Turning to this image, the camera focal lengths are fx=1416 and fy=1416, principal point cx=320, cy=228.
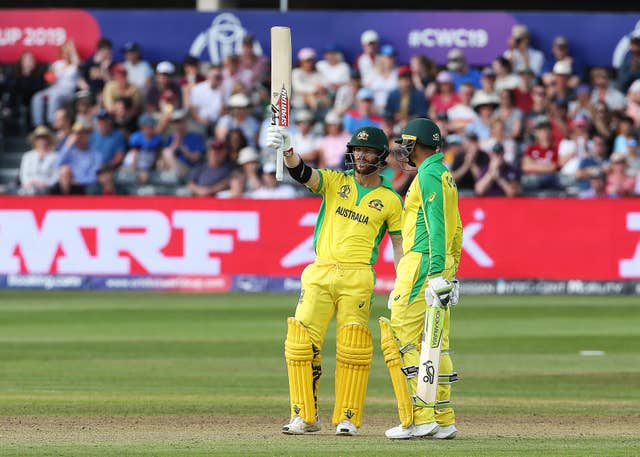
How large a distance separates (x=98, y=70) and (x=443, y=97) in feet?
18.7

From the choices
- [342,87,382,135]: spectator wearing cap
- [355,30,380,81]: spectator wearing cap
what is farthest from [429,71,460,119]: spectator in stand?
[355,30,380,81]: spectator wearing cap

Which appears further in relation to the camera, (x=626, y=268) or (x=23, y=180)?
(x=23, y=180)

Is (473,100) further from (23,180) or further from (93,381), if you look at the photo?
(93,381)

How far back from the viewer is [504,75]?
22.3 metres

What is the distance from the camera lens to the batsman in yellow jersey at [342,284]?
884 cm

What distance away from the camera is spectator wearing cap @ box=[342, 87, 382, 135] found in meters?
21.4

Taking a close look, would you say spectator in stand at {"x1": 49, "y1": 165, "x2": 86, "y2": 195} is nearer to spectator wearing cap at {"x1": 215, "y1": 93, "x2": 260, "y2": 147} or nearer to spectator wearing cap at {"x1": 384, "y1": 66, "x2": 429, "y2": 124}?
spectator wearing cap at {"x1": 215, "y1": 93, "x2": 260, "y2": 147}

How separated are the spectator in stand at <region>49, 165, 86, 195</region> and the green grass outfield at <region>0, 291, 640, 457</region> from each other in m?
1.99

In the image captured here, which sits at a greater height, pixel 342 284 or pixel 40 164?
pixel 342 284

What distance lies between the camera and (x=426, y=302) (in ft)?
28.1

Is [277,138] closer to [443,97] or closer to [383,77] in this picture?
[443,97]

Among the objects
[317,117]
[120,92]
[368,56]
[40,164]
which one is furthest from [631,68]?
[40,164]

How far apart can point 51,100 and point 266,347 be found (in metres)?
10.1

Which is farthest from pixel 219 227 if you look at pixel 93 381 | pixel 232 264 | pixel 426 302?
pixel 426 302
